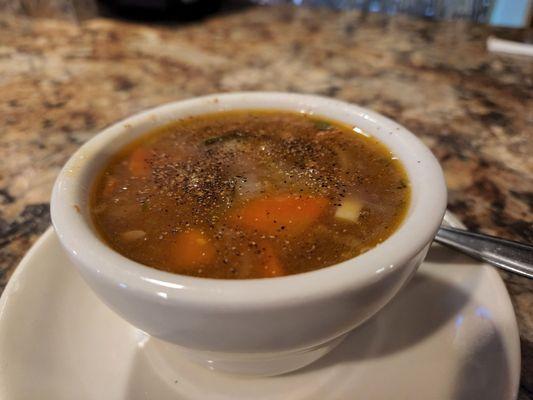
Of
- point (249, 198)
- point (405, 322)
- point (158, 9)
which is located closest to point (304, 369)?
point (405, 322)

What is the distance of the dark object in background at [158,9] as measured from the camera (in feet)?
9.50

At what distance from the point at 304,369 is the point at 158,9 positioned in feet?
8.64

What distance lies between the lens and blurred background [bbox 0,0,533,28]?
9.70ft

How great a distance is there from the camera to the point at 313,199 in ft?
2.79

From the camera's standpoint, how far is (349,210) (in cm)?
82

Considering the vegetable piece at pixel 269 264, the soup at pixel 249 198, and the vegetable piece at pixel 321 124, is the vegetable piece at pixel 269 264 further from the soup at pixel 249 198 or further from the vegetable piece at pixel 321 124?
the vegetable piece at pixel 321 124

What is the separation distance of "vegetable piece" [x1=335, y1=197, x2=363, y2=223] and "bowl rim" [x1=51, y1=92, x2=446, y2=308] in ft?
0.28

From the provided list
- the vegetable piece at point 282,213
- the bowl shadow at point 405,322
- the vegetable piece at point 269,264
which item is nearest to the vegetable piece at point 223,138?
the vegetable piece at point 282,213

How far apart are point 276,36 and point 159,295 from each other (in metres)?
2.41

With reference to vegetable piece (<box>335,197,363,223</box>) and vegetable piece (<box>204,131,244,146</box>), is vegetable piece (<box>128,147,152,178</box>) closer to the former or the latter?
vegetable piece (<box>204,131,244,146</box>)

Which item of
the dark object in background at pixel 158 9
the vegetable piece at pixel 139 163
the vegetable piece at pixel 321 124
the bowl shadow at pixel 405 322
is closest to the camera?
the bowl shadow at pixel 405 322

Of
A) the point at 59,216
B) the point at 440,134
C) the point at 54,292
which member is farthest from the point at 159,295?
the point at 440,134

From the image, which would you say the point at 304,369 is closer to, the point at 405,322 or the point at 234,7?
the point at 405,322

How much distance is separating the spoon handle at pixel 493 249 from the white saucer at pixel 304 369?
26mm
